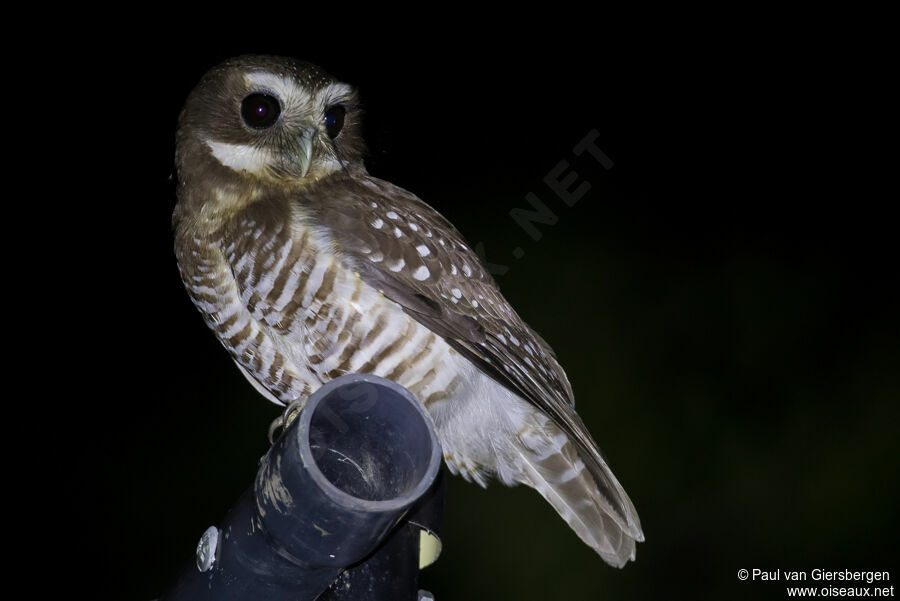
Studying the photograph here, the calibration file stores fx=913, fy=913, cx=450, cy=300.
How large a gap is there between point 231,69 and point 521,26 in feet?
9.71

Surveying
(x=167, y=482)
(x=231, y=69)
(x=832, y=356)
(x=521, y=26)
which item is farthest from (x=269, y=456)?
(x=521, y=26)

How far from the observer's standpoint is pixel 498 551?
12.3 feet

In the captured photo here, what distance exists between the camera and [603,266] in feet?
13.3

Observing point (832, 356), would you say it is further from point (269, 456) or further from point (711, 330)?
point (269, 456)

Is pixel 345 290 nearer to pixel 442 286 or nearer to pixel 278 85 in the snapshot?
pixel 442 286

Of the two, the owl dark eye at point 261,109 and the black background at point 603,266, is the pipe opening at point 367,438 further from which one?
the black background at point 603,266

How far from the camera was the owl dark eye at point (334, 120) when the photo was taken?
7.35 ft

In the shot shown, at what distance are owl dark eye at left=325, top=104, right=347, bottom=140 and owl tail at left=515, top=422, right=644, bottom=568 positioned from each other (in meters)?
0.90

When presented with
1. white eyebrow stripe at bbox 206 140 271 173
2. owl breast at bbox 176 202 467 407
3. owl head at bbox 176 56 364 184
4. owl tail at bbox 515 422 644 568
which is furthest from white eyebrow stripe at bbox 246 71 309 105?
owl tail at bbox 515 422 644 568

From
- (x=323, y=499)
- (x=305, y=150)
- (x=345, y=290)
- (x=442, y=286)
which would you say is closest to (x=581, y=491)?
(x=442, y=286)

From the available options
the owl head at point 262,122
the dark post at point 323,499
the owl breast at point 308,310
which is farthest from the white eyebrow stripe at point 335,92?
the dark post at point 323,499

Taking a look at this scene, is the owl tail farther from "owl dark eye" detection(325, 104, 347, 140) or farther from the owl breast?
"owl dark eye" detection(325, 104, 347, 140)

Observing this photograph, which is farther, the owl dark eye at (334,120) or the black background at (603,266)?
the black background at (603,266)

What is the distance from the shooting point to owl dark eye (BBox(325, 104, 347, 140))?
2240mm
